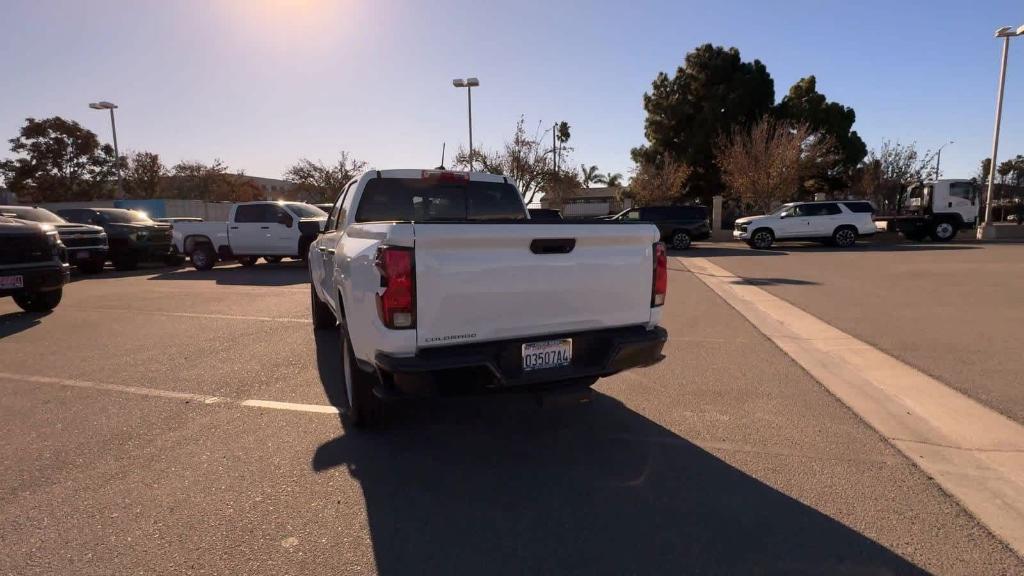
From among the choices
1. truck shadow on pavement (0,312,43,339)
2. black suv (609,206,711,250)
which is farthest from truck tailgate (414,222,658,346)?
black suv (609,206,711,250)

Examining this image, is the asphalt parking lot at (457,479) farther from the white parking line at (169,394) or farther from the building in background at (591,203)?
the building in background at (591,203)

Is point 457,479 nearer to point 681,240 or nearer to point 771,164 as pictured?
point 681,240

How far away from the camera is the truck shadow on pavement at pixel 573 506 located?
256cm

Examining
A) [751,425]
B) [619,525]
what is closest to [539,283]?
[619,525]

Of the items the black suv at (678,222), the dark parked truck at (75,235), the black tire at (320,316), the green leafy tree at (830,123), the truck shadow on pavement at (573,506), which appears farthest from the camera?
the green leafy tree at (830,123)

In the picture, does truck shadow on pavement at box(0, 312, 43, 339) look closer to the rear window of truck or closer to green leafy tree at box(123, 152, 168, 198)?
the rear window of truck

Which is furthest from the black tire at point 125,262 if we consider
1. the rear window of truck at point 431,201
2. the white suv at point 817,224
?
the white suv at point 817,224

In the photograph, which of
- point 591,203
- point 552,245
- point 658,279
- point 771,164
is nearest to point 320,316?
point 552,245

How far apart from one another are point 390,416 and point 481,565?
201 centimetres

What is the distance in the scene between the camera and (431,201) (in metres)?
5.38

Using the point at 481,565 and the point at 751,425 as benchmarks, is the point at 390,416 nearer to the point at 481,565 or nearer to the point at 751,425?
the point at 481,565

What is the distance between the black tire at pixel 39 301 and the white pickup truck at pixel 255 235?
260 inches

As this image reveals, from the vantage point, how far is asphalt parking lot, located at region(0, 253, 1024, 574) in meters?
2.60

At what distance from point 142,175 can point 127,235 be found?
40636mm
